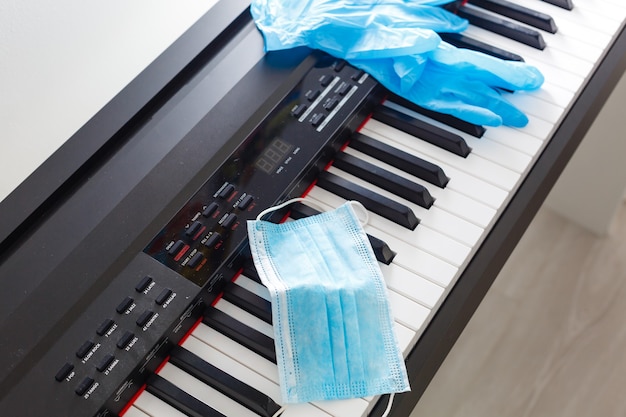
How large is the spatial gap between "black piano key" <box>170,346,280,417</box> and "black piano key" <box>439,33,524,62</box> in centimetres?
84

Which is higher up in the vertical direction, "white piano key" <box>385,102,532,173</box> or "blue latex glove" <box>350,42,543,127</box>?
"blue latex glove" <box>350,42,543,127</box>

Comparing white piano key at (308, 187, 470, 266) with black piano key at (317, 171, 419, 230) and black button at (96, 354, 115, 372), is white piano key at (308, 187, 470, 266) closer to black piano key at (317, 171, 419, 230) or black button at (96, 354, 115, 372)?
black piano key at (317, 171, 419, 230)

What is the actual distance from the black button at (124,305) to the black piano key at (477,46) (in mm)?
846

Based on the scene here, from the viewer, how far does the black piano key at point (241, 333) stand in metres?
1.40

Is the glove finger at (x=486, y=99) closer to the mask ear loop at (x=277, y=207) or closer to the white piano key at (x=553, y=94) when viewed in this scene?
the white piano key at (x=553, y=94)

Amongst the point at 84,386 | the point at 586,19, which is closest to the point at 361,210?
the point at 84,386

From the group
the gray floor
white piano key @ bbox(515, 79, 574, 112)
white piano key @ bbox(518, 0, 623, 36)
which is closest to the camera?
white piano key @ bbox(515, 79, 574, 112)

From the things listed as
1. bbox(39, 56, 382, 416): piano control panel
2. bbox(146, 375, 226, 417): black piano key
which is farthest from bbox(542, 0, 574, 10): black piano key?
bbox(146, 375, 226, 417): black piano key

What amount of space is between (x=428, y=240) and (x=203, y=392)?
0.45 metres

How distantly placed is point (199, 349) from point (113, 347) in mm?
136

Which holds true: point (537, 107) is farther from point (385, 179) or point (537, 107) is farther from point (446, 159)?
point (385, 179)

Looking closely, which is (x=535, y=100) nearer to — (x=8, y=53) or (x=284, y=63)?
(x=284, y=63)

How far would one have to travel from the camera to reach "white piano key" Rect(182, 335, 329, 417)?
1.35 metres

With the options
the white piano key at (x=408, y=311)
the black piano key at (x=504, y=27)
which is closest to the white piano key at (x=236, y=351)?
the white piano key at (x=408, y=311)
